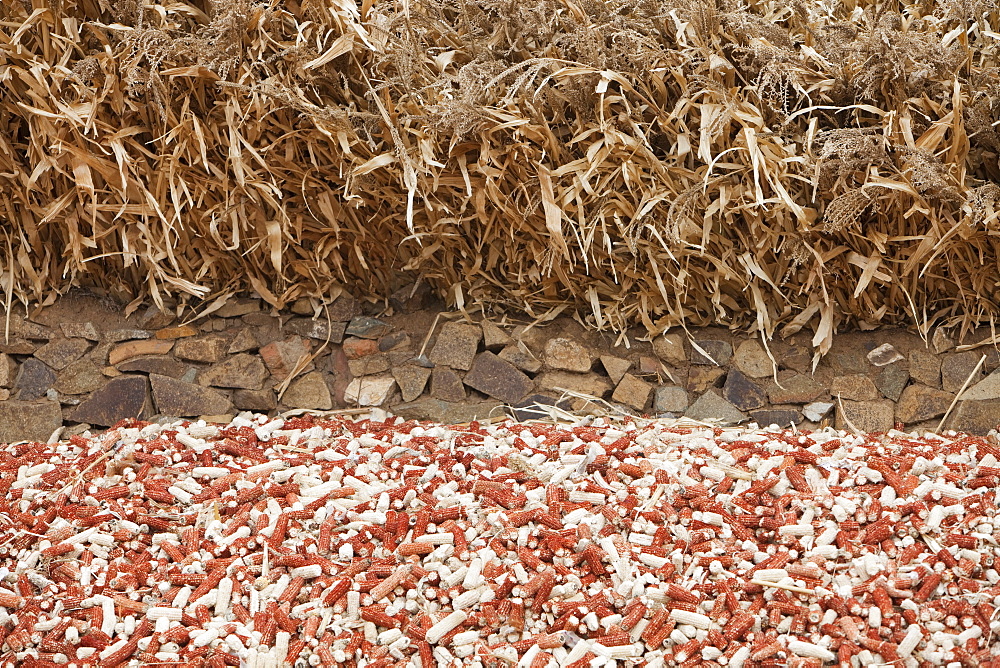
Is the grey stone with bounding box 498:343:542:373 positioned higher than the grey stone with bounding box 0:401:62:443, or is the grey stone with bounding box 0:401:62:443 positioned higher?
the grey stone with bounding box 498:343:542:373

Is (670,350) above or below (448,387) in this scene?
above

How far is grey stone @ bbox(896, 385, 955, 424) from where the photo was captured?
2230mm

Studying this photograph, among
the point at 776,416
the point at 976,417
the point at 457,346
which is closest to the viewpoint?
the point at 976,417

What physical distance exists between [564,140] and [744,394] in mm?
870

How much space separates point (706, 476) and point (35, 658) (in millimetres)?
1207

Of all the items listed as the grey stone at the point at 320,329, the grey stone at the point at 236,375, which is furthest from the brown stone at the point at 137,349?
the grey stone at the point at 320,329

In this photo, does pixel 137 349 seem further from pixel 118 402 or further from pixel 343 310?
pixel 343 310

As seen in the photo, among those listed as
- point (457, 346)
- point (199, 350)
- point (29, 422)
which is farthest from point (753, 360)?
point (29, 422)

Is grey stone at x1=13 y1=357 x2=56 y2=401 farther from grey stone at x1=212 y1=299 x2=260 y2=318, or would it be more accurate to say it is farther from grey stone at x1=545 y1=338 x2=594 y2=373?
grey stone at x1=545 y1=338 x2=594 y2=373

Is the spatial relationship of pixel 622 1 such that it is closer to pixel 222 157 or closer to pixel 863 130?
pixel 863 130

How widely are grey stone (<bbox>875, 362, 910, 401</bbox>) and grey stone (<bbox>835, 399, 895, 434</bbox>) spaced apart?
0.02m

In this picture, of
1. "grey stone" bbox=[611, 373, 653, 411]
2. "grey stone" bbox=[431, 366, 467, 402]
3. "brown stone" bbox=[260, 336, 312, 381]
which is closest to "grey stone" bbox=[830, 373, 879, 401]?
"grey stone" bbox=[611, 373, 653, 411]

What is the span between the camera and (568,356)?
2.38 m

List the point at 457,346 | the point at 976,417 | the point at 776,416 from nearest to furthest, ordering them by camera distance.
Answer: the point at 976,417, the point at 776,416, the point at 457,346
